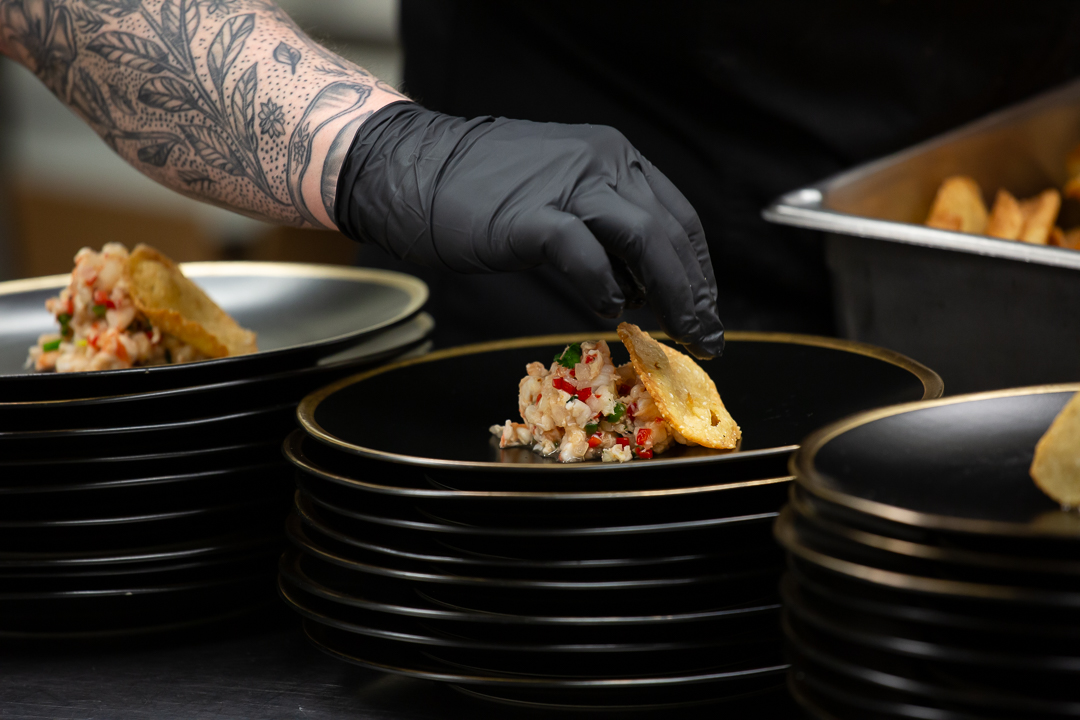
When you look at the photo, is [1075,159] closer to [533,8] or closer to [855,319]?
[855,319]

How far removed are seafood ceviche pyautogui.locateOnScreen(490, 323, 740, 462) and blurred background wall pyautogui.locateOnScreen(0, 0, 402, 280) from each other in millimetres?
4049

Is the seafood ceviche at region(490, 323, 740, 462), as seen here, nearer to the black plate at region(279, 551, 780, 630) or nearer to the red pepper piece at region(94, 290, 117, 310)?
the black plate at region(279, 551, 780, 630)

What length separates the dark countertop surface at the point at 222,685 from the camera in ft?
2.94

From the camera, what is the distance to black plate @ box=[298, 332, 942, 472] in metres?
0.92

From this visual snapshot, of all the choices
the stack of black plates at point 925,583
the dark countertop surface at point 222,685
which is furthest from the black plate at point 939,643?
the dark countertop surface at point 222,685

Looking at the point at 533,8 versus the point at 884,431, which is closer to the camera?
the point at 884,431

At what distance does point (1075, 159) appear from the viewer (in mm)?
1715

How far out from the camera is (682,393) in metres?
0.99

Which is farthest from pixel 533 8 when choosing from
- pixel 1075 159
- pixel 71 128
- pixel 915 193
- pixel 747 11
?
pixel 71 128

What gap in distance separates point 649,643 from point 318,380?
0.53 metres

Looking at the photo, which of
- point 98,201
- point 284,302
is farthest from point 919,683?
point 98,201

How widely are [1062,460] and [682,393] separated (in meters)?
0.37

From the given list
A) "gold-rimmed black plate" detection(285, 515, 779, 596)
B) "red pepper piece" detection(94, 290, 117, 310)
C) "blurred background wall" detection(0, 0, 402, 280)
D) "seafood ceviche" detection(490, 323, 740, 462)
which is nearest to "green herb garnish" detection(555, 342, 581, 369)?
"seafood ceviche" detection(490, 323, 740, 462)

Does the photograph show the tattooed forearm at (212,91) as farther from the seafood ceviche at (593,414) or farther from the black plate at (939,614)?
the black plate at (939,614)
